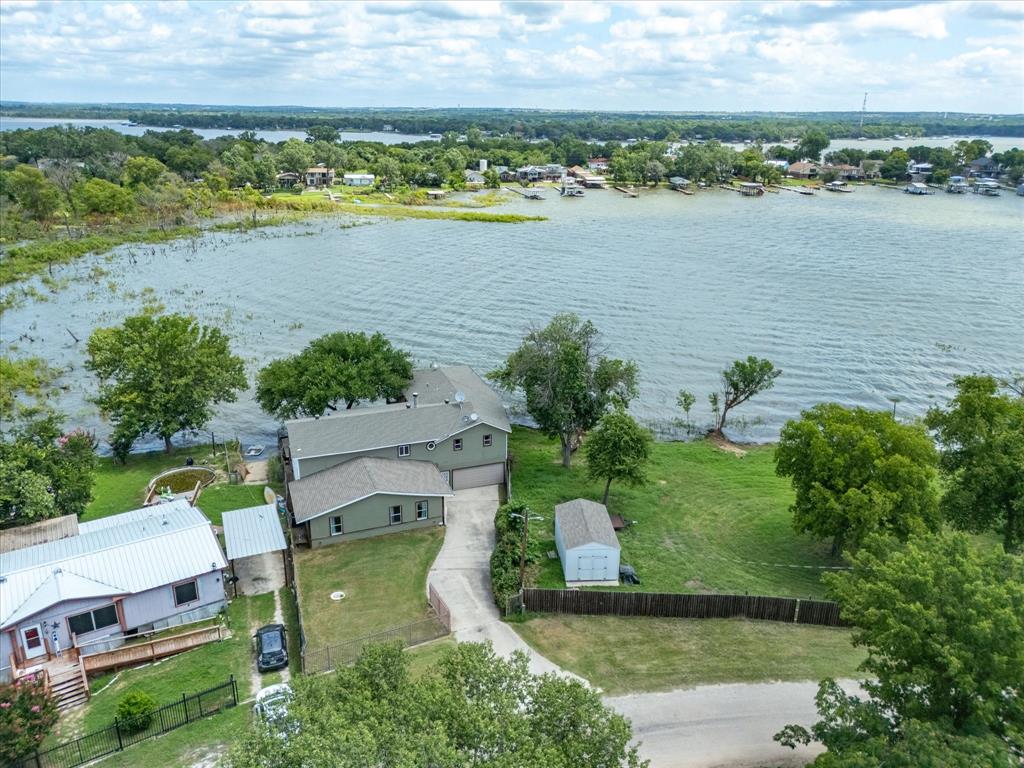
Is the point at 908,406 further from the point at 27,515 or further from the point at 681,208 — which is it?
the point at 681,208

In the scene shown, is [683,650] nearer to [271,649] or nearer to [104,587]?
[271,649]

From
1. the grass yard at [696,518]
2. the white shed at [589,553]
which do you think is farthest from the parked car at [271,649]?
the white shed at [589,553]

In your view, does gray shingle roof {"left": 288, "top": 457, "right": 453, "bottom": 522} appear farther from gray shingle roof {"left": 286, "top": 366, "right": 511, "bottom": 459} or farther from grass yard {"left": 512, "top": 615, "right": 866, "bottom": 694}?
grass yard {"left": 512, "top": 615, "right": 866, "bottom": 694}

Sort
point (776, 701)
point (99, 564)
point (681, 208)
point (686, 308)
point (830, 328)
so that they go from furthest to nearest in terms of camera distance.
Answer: point (681, 208) → point (686, 308) → point (830, 328) → point (99, 564) → point (776, 701)

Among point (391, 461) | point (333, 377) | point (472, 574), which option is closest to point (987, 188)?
point (333, 377)

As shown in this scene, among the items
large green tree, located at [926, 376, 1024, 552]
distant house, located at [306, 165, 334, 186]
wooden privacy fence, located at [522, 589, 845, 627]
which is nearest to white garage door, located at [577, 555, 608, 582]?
wooden privacy fence, located at [522, 589, 845, 627]

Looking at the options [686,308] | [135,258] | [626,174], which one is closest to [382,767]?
[686,308]

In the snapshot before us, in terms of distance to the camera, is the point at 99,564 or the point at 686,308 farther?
the point at 686,308
